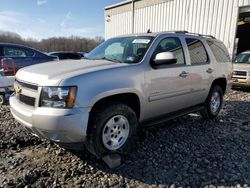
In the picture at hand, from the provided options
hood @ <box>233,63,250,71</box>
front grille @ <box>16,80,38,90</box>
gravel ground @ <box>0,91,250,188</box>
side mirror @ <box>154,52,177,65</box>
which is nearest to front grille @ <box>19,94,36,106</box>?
front grille @ <box>16,80,38,90</box>

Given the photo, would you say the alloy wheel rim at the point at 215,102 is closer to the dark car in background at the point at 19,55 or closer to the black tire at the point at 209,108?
the black tire at the point at 209,108

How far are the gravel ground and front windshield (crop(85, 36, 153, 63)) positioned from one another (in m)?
1.45

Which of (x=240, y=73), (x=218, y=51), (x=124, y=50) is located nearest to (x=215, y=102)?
(x=218, y=51)

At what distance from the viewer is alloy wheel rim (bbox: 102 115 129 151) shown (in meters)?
3.41

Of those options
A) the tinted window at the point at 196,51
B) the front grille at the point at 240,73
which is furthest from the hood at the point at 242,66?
the tinted window at the point at 196,51

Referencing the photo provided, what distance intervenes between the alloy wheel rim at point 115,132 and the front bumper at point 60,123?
40cm

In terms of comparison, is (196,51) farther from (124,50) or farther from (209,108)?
(124,50)

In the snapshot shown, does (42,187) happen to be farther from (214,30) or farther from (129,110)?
(214,30)

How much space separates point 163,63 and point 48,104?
5.92 ft

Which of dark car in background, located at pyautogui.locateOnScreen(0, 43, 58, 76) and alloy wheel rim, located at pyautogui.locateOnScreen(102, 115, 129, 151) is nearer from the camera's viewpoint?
alloy wheel rim, located at pyautogui.locateOnScreen(102, 115, 129, 151)

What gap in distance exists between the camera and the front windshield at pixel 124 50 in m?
3.90

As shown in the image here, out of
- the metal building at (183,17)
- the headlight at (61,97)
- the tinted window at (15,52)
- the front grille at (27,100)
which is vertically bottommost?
the front grille at (27,100)

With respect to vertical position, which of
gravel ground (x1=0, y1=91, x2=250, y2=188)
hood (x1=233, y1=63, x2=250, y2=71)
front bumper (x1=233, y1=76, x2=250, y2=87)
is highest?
hood (x1=233, y1=63, x2=250, y2=71)

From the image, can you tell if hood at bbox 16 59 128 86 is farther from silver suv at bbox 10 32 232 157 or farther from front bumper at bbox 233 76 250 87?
front bumper at bbox 233 76 250 87
